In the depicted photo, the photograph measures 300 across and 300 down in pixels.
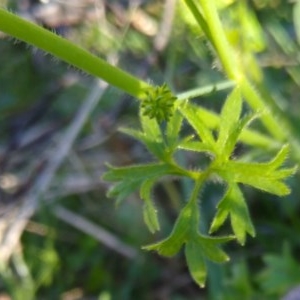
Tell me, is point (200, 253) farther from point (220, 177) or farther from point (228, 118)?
point (228, 118)

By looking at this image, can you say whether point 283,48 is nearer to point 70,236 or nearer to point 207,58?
point 207,58

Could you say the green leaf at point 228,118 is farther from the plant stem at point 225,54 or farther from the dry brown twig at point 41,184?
the dry brown twig at point 41,184

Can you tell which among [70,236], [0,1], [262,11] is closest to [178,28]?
[262,11]

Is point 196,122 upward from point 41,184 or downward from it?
downward

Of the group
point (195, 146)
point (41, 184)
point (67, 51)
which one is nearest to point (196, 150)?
point (195, 146)

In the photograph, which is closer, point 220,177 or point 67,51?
point 67,51

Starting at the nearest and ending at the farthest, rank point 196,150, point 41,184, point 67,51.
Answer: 1. point 67,51
2. point 196,150
3. point 41,184

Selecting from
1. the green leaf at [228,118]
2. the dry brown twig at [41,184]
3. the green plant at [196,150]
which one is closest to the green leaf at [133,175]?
the green plant at [196,150]
